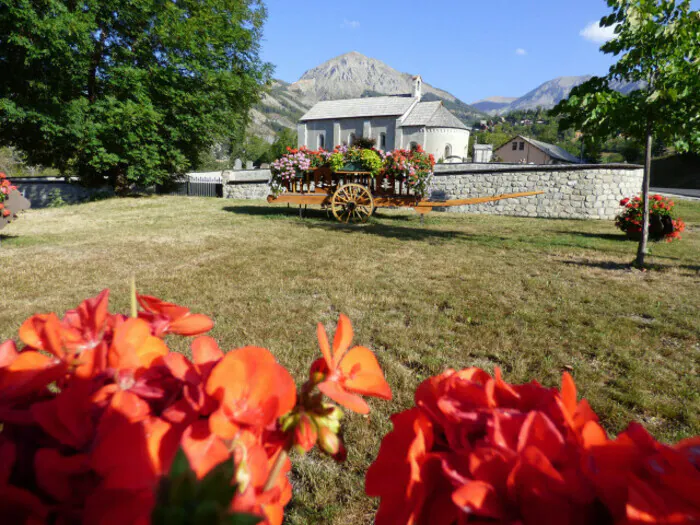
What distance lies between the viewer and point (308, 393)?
0.53m

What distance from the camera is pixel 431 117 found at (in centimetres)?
4694

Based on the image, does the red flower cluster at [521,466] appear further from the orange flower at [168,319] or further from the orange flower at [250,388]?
the orange flower at [168,319]

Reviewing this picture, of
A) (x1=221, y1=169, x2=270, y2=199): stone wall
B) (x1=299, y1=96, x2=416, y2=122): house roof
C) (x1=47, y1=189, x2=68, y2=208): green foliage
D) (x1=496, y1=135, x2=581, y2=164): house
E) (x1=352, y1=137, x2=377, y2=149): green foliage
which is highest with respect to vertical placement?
(x1=299, y1=96, x2=416, y2=122): house roof

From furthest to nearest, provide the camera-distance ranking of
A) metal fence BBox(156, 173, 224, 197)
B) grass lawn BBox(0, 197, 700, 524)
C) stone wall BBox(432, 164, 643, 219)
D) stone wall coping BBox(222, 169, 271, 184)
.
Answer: metal fence BBox(156, 173, 224, 197), stone wall coping BBox(222, 169, 271, 184), stone wall BBox(432, 164, 643, 219), grass lawn BBox(0, 197, 700, 524)

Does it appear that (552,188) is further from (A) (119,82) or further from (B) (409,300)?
(A) (119,82)

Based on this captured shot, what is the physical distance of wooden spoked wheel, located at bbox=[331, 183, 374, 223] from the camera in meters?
10.7

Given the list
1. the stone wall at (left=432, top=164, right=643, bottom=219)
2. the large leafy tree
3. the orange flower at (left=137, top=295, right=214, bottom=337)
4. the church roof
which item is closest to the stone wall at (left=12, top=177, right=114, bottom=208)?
the large leafy tree

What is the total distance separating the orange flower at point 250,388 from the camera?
0.43 meters

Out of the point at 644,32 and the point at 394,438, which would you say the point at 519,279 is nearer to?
the point at 644,32

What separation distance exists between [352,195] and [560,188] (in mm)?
8468

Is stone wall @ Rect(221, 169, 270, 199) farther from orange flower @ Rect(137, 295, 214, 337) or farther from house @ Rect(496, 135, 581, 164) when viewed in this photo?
house @ Rect(496, 135, 581, 164)

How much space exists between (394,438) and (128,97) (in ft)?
68.6

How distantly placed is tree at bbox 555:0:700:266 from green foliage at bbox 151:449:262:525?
7.03 meters

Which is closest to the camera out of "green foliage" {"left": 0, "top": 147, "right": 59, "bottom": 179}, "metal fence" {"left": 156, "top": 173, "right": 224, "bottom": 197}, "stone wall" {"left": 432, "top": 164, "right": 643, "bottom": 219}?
"stone wall" {"left": 432, "top": 164, "right": 643, "bottom": 219}
